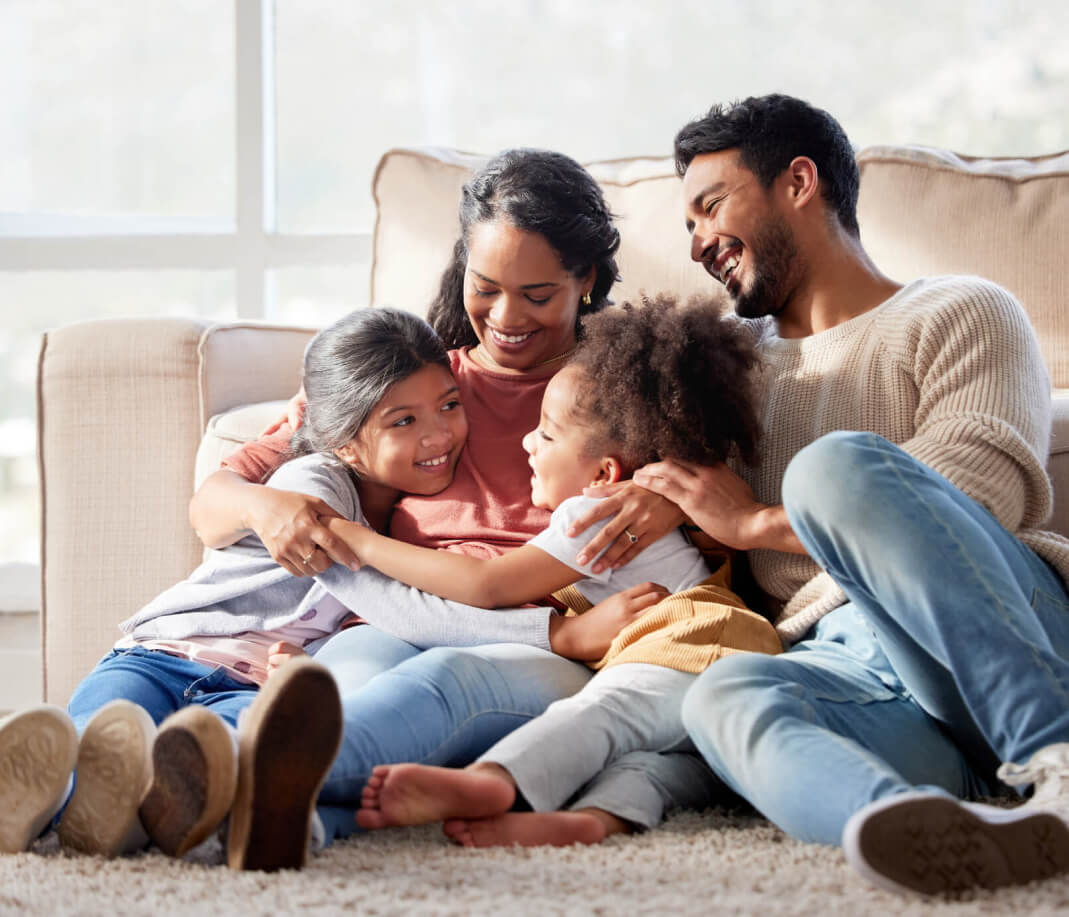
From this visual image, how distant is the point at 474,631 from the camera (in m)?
1.25

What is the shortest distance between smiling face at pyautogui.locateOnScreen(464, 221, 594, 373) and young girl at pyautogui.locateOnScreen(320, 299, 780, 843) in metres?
0.13

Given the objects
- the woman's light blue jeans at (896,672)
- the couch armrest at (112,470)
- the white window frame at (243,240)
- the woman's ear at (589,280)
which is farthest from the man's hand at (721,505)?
the white window frame at (243,240)

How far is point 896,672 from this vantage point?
108 cm

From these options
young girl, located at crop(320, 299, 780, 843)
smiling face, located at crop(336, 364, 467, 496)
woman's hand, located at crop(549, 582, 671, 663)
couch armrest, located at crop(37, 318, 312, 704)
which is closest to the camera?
young girl, located at crop(320, 299, 780, 843)

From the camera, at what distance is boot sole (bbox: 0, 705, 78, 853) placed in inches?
35.6

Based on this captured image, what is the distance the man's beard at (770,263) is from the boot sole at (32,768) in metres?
0.90

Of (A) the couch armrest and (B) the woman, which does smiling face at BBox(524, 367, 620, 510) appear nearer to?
(B) the woman

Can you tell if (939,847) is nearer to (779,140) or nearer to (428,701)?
(428,701)

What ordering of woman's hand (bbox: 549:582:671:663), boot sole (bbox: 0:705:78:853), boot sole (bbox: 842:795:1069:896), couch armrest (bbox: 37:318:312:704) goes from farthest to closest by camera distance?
couch armrest (bbox: 37:318:312:704)
woman's hand (bbox: 549:582:671:663)
boot sole (bbox: 0:705:78:853)
boot sole (bbox: 842:795:1069:896)

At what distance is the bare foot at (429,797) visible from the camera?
934 mm

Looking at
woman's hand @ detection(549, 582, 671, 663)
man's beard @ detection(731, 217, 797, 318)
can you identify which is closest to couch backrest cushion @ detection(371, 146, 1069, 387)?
man's beard @ detection(731, 217, 797, 318)

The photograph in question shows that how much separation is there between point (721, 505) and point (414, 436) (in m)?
0.39

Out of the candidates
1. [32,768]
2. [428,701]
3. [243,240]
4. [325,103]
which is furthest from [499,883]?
[325,103]

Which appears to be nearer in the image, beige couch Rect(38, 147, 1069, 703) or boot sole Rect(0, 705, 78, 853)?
boot sole Rect(0, 705, 78, 853)
